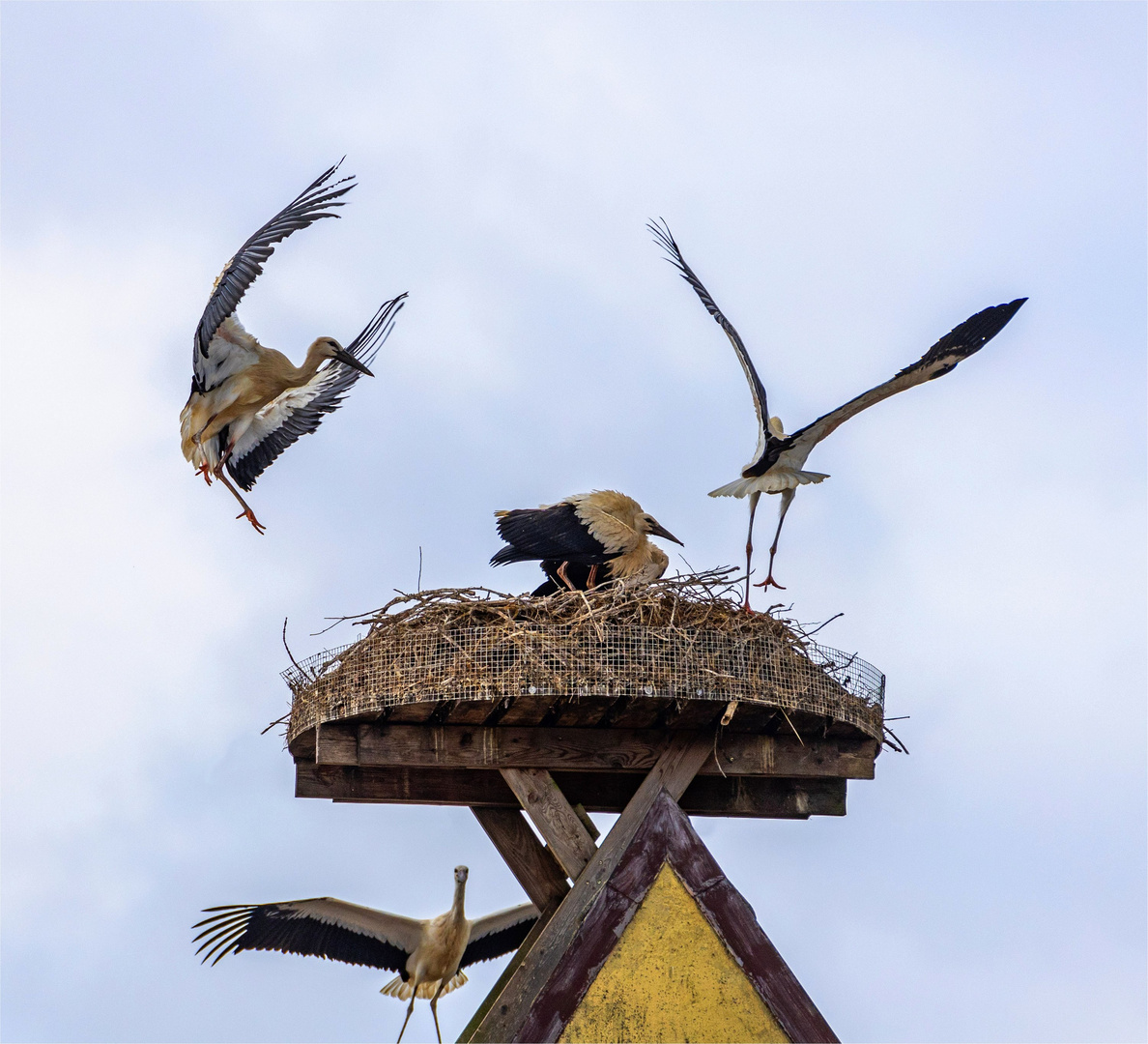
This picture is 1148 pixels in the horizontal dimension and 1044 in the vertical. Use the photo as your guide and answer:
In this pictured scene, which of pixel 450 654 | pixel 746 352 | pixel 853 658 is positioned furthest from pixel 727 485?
pixel 450 654

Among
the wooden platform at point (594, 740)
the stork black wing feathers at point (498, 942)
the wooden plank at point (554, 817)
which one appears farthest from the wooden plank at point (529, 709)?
the stork black wing feathers at point (498, 942)

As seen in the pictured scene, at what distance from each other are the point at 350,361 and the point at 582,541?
1.77 meters

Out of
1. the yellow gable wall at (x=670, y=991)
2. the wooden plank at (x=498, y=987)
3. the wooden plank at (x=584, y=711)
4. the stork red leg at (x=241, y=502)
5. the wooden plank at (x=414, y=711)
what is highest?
the stork red leg at (x=241, y=502)

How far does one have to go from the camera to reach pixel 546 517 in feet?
31.6

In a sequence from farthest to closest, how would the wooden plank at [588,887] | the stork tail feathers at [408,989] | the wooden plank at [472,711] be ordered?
the stork tail feathers at [408,989]
the wooden plank at [472,711]
the wooden plank at [588,887]

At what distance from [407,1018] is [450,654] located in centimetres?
284

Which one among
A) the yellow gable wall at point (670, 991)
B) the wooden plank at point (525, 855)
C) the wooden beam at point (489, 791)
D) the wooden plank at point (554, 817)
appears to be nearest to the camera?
the yellow gable wall at point (670, 991)

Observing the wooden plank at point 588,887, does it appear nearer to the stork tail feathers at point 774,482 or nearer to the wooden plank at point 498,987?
the wooden plank at point 498,987

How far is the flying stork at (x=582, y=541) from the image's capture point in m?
9.47

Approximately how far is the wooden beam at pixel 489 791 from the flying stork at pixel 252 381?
1.86m

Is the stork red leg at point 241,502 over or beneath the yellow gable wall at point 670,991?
over

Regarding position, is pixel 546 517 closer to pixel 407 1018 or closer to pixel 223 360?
pixel 223 360

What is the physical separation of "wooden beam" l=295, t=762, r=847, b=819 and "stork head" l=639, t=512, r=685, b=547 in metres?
2.37

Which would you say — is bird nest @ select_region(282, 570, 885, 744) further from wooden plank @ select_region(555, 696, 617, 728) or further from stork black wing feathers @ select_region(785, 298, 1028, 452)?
stork black wing feathers @ select_region(785, 298, 1028, 452)
